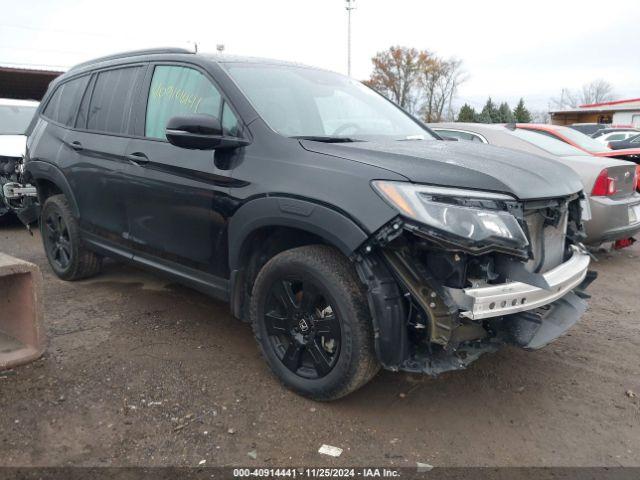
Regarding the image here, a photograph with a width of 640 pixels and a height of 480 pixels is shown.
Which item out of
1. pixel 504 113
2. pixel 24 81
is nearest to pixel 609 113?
pixel 504 113

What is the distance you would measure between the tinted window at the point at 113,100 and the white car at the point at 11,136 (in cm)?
313

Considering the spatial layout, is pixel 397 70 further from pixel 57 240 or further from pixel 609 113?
pixel 57 240

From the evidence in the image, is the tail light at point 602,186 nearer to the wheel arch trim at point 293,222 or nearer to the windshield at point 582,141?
the windshield at point 582,141

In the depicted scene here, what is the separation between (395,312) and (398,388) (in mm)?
906

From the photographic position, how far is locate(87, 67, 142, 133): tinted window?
13.3 ft

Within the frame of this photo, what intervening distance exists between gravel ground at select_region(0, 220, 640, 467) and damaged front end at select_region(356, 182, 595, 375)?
18.2 inches

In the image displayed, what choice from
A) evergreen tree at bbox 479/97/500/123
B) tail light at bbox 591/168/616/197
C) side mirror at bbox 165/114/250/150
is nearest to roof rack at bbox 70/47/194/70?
side mirror at bbox 165/114/250/150

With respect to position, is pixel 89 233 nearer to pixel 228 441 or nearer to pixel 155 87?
pixel 155 87

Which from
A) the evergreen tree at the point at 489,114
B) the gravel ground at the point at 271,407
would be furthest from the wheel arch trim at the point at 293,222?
the evergreen tree at the point at 489,114

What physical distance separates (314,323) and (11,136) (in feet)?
23.9

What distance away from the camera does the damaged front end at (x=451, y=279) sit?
2404mm

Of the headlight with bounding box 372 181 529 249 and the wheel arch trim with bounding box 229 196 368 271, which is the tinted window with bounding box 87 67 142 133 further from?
the headlight with bounding box 372 181 529 249

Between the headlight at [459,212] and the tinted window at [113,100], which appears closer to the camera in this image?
the headlight at [459,212]

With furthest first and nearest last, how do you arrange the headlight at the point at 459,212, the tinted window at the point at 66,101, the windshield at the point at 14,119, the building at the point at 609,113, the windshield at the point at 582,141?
1. the building at the point at 609,113
2. the windshield at the point at 14,119
3. the windshield at the point at 582,141
4. the tinted window at the point at 66,101
5. the headlight at the point at 459,212
